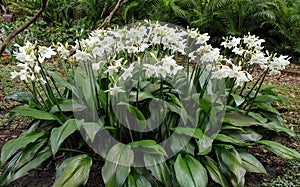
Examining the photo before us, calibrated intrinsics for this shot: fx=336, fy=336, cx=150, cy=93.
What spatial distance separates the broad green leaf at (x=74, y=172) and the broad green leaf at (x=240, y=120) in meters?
1.24

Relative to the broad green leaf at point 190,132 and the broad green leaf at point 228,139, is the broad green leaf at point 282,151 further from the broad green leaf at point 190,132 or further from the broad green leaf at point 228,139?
the broad green leaf at point 190,132

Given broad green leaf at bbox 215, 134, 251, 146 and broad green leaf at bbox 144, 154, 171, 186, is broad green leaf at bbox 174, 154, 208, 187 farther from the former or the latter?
broad green leaf at bbox 215, 134, 251, 146

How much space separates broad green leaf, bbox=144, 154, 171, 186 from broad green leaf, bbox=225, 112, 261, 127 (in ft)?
2.57

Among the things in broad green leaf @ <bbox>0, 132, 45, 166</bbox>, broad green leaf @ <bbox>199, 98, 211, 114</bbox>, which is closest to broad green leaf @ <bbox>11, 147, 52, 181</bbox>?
broad green leaf @ <bbox>0, 132, 45, 166</bbox>

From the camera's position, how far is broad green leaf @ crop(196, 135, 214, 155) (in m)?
2.38

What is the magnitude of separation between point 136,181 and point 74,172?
1.36 feet

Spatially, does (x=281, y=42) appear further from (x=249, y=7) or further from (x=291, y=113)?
(x=291, y=113)

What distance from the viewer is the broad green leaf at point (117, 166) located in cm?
217

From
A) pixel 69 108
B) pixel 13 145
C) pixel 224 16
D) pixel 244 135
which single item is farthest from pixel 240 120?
pixel 224 16

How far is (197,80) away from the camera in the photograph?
3.02 metres

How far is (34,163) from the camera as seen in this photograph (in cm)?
238

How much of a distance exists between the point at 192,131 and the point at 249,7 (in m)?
5.35

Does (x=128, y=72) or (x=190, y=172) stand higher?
(x=128, y=72)

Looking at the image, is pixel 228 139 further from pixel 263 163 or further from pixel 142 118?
pixel 142 118
